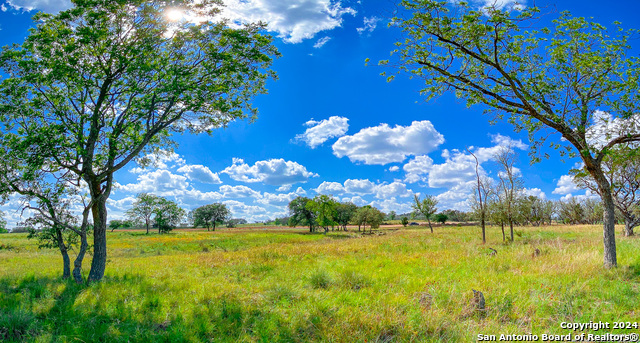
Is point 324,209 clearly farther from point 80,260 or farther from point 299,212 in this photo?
point 80,260

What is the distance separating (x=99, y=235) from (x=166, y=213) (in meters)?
90.7

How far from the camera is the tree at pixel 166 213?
286 feet

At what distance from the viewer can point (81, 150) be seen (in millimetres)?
10930

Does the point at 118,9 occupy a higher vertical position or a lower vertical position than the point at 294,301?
higher

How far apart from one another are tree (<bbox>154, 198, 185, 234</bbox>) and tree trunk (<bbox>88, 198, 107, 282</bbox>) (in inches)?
3195

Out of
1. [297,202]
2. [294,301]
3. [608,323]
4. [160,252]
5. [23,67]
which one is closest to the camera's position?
[608,323]

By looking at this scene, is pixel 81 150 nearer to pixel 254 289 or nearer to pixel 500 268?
pixel 254 289

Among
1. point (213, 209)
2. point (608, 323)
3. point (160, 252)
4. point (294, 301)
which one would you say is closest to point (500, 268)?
point (608, 323)

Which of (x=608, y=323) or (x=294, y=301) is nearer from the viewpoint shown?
(x=608, y=323)

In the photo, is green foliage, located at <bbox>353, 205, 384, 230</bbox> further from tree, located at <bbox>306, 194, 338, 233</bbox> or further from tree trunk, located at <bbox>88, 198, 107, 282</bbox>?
tree trunk, located at <bbox>88, 198, 107, 282</bbox>

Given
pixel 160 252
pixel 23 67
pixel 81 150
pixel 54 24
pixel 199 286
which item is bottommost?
pixel 160 252

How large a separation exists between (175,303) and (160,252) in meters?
26.4

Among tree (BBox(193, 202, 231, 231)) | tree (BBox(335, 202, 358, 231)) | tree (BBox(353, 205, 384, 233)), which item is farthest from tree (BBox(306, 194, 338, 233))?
tree (BBox(193, 202, 231, 231))

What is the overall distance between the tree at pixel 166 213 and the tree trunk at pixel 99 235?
81151mm
